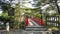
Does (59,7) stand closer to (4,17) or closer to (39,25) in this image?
(39,25)

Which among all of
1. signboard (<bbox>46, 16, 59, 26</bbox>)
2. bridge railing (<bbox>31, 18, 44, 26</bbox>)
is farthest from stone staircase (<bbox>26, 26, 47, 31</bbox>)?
signboard (<bbox>46, 16, 59, 26</bbox>)

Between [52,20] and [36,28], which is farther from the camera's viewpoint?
[52,20]

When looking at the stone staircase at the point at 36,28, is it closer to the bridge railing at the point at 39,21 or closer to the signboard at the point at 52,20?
the bridge railing at the point at 39,21

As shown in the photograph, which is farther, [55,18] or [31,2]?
[31,2]

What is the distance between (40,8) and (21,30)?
149 cm

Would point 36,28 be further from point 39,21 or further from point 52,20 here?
point 52,20

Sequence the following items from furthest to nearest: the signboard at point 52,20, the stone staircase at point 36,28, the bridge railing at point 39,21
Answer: the bridge railing at point 39,21 < the signboard at point 52,20 < the stone staircase at point 36,28

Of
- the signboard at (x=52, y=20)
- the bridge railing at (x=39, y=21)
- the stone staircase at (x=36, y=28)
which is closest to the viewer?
the stone staircase at (x=36, y=28)

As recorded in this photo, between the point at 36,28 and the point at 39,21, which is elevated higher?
the point at 39,21

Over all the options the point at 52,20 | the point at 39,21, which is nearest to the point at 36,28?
the point at 39,21

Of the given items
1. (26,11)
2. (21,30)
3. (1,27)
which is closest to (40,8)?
(26,11)

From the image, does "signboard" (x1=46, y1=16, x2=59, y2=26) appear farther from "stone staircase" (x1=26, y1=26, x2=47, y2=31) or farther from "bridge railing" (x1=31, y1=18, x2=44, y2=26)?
"stone staircase" (x1=26, y1=26, x2=47, y2=31)

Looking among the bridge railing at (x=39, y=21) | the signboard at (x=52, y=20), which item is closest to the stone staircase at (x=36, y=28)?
the bridge railing at (x=39, y=21)

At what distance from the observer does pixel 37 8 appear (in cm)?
870
